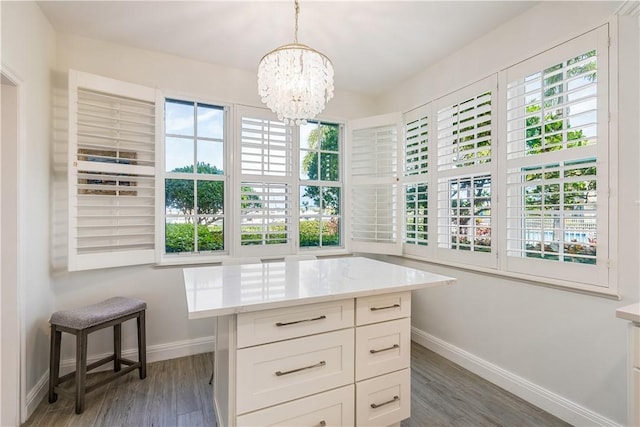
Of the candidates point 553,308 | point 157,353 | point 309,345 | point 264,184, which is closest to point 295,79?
point 309,345

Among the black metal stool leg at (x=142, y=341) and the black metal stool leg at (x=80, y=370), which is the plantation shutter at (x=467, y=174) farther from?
the black metal stool leg at (x=80, y=370)

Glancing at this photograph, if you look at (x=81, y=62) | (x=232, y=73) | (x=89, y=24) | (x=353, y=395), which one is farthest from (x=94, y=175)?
(x=353, y=395)

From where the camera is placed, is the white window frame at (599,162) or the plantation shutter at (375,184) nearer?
the white window frame at (599,162)

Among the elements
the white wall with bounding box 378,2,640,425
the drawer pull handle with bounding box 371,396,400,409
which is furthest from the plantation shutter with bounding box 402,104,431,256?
the drawer pull handle with bounding box 371,396,400,409

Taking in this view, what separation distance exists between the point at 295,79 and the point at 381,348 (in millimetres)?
1552

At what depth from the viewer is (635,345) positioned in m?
1.22

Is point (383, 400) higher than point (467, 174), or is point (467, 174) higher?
point (467, 174)

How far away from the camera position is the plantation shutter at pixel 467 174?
2424 mm

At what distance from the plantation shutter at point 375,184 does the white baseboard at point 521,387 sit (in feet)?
→ 3.24

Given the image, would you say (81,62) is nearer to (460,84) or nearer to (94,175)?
(94,175)

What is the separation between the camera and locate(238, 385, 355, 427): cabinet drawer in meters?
1.37


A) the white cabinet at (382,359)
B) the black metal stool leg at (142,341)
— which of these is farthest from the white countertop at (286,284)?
the black metal stool leg at (142,341)

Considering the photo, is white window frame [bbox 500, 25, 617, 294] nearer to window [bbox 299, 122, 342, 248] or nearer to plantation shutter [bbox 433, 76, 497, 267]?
Result: plantation shutter [bbox 433, 76, 497, 267]

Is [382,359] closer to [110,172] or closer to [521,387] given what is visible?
[521,387]
